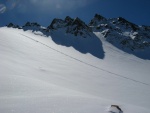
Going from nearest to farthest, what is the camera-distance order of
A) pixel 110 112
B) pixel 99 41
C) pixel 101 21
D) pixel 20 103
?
pixel 20 103, pixel 110 112, pixel 99 41, pixel 101 21

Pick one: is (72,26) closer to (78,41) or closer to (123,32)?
(78,41)

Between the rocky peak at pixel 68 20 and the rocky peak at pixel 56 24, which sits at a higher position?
the rocky peak at pixel 68 20

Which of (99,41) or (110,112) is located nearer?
(110,112)

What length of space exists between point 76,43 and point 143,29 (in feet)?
100

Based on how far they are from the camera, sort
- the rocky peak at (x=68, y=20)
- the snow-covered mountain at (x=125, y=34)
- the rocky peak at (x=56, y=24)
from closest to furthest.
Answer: the snow-covered mountain at (x=125, y=34), the rocky peak at (x=56, y=24), the rocky peak at (x=68, y=20)

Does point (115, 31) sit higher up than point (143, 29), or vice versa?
point (143, 29)

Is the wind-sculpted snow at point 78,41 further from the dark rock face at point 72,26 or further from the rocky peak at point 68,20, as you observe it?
the rocky peak at point 68,20

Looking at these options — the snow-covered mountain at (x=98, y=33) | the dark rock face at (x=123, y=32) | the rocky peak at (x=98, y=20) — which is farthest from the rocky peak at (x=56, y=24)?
the rocky peak at (x=98, y=20)

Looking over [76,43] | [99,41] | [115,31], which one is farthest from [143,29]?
[76,43]

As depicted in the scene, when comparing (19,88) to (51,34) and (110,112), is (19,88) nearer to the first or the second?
(110,112)

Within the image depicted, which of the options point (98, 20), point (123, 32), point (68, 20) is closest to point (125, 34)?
point (123, 32)

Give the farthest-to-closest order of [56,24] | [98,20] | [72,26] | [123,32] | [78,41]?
[98,20]
[123,32]
[56,24]
[72,26]
[78,41]

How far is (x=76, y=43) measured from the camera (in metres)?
46.8

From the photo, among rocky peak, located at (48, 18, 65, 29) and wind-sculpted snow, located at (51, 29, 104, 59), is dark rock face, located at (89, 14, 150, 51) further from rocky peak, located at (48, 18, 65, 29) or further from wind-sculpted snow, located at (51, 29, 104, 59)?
rocky peak, located at (48, 18, 65, 29)
